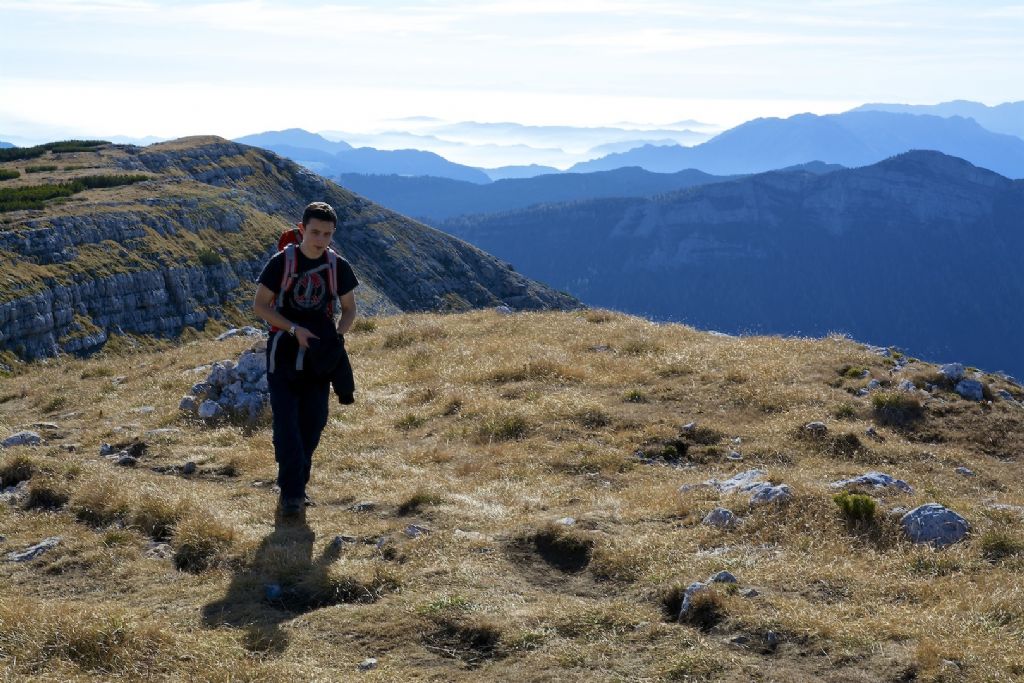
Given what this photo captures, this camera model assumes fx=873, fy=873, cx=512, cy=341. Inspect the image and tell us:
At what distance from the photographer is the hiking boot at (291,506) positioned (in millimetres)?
10427

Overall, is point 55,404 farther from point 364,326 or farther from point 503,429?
point 503,429

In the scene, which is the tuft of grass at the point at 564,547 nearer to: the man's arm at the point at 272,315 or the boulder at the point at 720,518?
the boulder at the point at 720,518

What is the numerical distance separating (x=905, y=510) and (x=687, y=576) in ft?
10.2

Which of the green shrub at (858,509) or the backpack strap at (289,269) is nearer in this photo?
the green shrub at (858,509)

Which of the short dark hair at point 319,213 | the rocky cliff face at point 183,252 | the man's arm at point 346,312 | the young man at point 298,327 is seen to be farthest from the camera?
the rocky cliff face at point 183,252

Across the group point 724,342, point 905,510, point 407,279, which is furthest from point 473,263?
point 905,510

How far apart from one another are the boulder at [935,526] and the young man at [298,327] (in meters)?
6.81

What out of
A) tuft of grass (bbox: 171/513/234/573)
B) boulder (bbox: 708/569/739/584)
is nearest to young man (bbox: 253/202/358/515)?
tuft of grass (bbox: 171/513/234/573)

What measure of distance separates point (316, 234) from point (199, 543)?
367 centimetres

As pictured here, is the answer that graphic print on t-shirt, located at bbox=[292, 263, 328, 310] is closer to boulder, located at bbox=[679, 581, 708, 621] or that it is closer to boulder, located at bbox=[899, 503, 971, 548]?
boulder, located at bbox=[679, 581, 708, 621]

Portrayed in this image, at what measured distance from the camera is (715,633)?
733cm

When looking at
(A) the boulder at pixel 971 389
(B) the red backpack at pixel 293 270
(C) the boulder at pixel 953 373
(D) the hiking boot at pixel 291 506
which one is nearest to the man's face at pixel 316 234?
→ (B) the red backpack at pixel 293 270

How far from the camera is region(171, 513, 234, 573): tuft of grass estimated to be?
→ 9.26 meters

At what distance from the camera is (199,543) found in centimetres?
945
